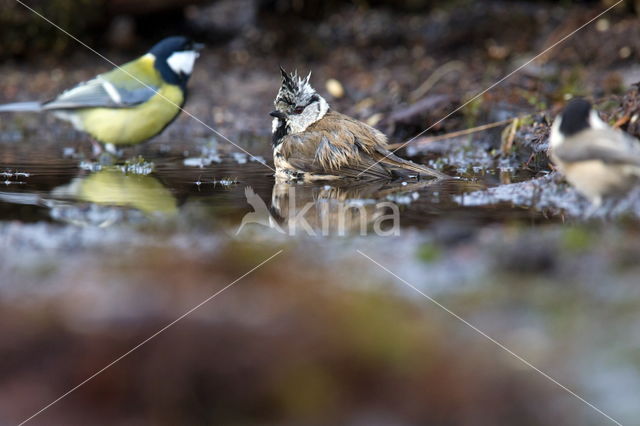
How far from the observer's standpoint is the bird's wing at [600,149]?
142 inches

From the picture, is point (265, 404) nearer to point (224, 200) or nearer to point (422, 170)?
point (224, 200)

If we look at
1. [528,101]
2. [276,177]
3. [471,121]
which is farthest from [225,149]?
[528,101]

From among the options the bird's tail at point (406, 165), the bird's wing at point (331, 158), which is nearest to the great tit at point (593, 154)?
the bird's tail at point (406, 165)

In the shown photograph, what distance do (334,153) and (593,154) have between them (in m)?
2.14

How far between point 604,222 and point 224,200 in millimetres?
2248

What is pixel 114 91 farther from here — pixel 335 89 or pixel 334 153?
pixel 335 89

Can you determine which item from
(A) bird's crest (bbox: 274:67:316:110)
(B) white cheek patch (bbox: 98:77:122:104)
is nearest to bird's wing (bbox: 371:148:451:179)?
(A) bird's crest (bbox: 274:67:316:110)

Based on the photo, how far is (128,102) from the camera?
661 cm

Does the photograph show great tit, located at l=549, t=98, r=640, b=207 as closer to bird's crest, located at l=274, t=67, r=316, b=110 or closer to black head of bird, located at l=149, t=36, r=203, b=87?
bird's crest, located at l=274, t=67, r=316, b=110

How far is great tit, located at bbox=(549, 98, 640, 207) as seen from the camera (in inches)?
143

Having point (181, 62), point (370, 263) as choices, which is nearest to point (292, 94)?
point (181, 62)

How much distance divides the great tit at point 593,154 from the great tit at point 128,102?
382 cm

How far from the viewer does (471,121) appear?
23.9 ft

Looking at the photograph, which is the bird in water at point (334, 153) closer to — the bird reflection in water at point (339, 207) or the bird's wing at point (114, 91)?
the bird reflection in water at point (339, 207)
